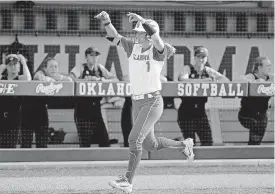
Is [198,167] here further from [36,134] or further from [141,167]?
[36,134]

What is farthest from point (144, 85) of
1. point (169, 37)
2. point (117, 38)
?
point (169, 37)

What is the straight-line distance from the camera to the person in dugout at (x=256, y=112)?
31.6 ft

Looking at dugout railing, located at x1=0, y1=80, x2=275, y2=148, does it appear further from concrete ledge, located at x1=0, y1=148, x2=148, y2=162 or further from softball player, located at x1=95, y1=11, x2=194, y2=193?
softball player, located at x1=95, y1=11, x2=194, y2=193

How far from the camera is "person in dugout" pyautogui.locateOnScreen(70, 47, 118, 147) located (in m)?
9.24

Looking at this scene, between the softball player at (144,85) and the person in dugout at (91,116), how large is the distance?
2.31m

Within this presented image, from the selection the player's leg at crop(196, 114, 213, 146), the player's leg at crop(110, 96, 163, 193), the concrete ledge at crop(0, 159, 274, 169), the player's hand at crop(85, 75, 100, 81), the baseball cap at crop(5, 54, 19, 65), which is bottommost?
the concrete ledge at crop(0, 159, 274, 169)

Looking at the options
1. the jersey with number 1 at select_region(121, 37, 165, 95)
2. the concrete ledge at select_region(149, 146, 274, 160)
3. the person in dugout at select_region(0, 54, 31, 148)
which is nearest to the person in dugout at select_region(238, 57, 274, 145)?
the concrete ledge at select_region(149, 146, 274, 160)

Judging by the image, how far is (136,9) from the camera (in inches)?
421

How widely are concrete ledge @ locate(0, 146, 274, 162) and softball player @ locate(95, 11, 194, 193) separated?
7.18 feet

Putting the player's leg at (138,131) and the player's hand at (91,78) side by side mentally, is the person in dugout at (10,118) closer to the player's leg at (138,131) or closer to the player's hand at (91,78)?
the player's hand at (91,78)

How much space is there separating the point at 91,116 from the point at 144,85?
2590mm

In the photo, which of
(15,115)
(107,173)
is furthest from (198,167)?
(15,115)

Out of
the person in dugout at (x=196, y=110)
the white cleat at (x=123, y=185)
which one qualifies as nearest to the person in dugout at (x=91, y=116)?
the person in dugout at (x=196, y=110)

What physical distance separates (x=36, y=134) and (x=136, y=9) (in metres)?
2.87
